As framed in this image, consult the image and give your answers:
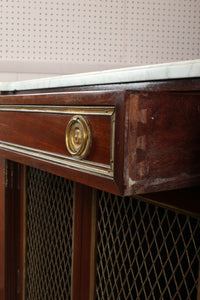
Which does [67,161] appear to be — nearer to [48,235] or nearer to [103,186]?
[103,186]

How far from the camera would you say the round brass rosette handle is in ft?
1.83

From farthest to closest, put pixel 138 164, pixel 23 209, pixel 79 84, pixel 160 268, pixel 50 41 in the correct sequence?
1. pixel 50 41
2. pixel 23 209
3. pixel 79 84
4. pixel 160 268
5. pixel 138 164

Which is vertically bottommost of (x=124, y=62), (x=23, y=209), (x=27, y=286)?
(x=27, y=286)

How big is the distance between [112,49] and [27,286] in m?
1.34

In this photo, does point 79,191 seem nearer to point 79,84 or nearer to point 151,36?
→ point 79,84

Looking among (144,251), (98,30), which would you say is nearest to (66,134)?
(144,251)

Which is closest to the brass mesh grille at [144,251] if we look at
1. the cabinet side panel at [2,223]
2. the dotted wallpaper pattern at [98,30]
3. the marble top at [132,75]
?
the marble top at [132,75]

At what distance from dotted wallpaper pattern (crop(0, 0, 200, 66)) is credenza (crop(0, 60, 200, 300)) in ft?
2.92

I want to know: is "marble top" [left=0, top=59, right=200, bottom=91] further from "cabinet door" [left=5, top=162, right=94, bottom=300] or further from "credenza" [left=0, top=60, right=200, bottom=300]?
"cabinet door" [left=5, top=162, right=94, bottom=300]

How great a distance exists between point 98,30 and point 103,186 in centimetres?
162

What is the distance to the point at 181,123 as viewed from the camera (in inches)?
18.9

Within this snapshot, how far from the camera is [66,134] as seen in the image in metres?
0.61

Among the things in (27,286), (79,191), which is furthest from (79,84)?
(27,286)

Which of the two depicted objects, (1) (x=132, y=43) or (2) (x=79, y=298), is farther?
(1) (x=132, y=43)
